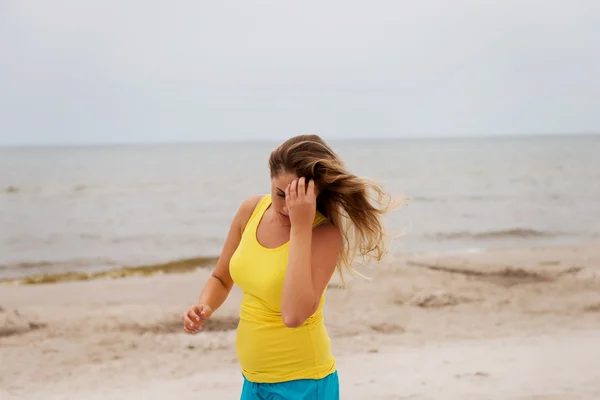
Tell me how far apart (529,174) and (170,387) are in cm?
4296

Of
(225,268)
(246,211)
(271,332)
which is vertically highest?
(246,211)

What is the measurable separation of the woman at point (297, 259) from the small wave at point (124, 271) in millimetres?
10287

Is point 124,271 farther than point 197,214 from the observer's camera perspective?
No

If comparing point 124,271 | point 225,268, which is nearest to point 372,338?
point 225,268

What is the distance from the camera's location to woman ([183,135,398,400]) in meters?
2.26

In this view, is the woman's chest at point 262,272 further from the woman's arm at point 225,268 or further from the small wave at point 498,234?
the small wave at point 498,234

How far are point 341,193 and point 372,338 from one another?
15.2 ft

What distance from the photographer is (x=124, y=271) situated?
13320 millimetres

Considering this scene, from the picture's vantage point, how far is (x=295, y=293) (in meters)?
2.23

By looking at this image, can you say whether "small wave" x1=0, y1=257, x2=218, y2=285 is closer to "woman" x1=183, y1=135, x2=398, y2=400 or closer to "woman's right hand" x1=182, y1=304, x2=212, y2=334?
"woman's right hand" x1=182, y1=304, x2=212, y2=334

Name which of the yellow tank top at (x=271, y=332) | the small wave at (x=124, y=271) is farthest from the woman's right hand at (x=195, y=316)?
the small wave at (x=124, y=271)

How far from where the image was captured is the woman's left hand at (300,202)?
2244 millimetres

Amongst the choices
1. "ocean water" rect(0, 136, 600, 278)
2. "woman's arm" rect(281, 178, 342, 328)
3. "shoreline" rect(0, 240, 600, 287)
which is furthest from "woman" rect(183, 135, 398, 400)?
"ocean water" rect(0, 136, 600, 278)

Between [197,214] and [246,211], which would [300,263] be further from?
[197,214]
